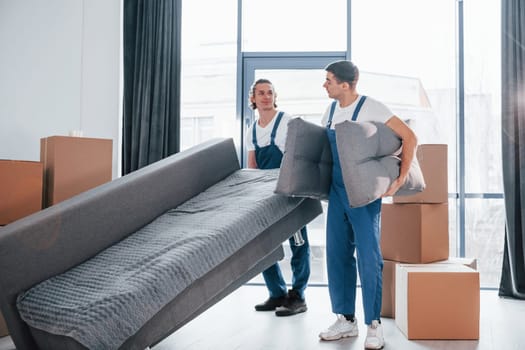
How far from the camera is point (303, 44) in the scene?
4160 mm

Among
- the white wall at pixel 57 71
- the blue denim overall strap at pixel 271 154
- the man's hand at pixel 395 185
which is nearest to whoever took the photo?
the man's hand at pixel 395 185

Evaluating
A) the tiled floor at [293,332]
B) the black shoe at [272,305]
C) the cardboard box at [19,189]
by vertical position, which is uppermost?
the cardboard box at [19,189]

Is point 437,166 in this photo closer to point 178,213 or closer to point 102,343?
point 178,213

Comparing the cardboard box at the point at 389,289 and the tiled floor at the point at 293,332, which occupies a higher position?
the cardboard box at the point at 389,289

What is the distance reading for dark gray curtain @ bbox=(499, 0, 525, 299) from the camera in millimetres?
3711

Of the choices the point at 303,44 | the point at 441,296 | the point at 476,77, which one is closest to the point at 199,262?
the point at 441,296

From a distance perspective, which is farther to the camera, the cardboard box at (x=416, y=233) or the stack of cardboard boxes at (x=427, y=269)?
the cardboard box at (x=416, y=233)

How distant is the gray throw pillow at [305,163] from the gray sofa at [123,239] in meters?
0.07

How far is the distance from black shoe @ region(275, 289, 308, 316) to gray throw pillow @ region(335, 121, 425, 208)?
1098mm

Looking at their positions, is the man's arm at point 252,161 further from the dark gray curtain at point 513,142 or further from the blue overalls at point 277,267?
the dark gray curtain at point 513,142

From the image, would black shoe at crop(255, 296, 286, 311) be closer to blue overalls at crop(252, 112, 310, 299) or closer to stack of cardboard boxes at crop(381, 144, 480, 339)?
blue overalls at crop(252, 112, 310, 299)

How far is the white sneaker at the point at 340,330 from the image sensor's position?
95.7 inches

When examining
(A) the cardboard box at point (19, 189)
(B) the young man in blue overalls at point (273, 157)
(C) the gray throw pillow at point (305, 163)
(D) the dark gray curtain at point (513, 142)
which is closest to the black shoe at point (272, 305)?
(B) the young man in blue overalls at point (273, 157)

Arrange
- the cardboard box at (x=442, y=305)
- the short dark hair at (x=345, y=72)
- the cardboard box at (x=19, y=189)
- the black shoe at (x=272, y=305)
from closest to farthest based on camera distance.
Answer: the short dark hair at (x=345, y=72), the cardboard box at (x=442, y=305), the cardboard box at (x=19, y=189), the black shoe at (x=272, y=305)
